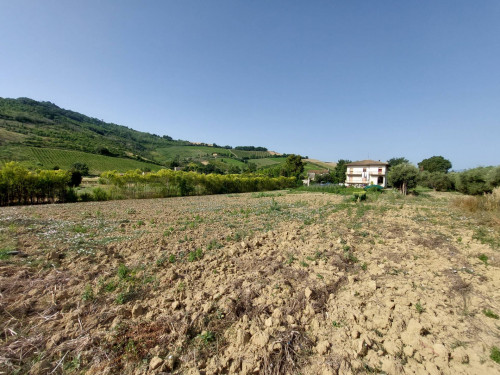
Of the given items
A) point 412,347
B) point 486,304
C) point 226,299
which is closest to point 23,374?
point 226,299

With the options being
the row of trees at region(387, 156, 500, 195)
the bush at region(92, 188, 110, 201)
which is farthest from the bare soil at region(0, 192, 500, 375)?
the row of trees at region(387, 156, 500, 195)

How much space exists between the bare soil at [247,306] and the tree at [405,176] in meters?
24.0

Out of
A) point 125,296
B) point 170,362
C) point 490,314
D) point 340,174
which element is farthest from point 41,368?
point 340,174

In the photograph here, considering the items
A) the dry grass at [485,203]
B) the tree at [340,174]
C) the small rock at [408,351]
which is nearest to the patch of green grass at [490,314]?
the small rock at [408,351]

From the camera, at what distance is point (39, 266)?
13.9 ft

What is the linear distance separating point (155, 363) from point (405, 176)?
31583mm

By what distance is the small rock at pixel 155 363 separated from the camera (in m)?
2.30

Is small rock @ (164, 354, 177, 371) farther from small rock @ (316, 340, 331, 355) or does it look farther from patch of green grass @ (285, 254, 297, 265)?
patch of green grass @ (285, 254, 297, 265)

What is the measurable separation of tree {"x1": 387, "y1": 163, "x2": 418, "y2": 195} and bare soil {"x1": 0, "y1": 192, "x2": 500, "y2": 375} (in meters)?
24.0

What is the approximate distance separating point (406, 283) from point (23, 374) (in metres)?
5.58

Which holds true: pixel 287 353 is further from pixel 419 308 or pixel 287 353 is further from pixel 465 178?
pixel 465 178

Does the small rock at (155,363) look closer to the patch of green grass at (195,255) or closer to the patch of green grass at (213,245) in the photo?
the patch of green grass at (195,255)

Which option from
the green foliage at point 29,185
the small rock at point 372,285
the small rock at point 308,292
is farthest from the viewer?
the green foliage at point 29,185

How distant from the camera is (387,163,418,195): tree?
25812 millimetres
